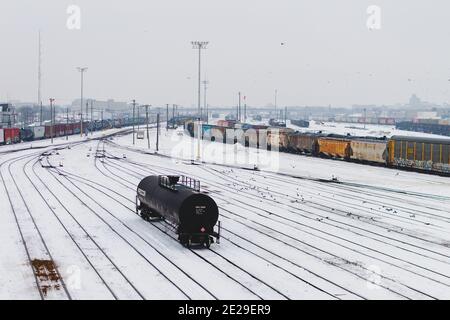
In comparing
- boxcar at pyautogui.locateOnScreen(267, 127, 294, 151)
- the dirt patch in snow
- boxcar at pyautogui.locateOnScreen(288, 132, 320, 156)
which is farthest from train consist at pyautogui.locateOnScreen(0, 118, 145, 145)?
the dirt patch in snow

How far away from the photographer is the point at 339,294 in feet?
57.1

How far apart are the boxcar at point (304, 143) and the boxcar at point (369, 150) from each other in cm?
829

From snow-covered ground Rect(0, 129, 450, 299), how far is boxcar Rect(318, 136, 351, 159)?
16046mm

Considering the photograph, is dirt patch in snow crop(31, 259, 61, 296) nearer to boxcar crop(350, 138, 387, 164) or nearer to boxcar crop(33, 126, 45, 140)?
boxcar crop(350, 138, 387, 164)

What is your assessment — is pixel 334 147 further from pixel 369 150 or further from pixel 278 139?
pixel 278 139

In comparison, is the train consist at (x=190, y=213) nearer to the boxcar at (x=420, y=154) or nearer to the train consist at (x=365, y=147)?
the boxcar at (x=420, y=154)

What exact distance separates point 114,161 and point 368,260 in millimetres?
45693

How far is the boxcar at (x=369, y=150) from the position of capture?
2247 inches

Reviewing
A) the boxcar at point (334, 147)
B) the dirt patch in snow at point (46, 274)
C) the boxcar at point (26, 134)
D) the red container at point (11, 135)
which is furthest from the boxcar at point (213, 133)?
the dirt patch in snow at point (46, 274)

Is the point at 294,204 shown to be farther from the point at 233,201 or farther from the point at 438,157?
the point at 438,157

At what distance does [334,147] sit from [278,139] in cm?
1431

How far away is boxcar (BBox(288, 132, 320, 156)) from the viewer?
231ft
